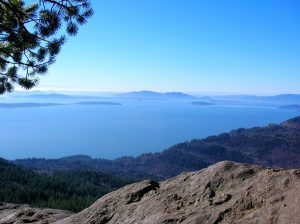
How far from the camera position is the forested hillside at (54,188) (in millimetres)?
95000

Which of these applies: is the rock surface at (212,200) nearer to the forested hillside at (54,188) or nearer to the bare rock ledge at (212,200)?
the bare rock ledge at (212,200)

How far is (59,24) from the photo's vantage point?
13.3 metres

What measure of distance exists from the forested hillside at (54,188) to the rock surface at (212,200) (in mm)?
76991

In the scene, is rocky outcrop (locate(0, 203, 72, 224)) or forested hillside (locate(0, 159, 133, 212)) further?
forested hillside (locate(0, 159, 133, 212))

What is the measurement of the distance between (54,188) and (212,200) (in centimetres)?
12348

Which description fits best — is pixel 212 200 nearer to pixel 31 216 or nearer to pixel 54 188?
pixel 31 216

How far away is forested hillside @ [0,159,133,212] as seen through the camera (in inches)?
3740

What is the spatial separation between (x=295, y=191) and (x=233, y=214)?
110 centimetres

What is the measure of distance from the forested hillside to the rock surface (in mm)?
76991

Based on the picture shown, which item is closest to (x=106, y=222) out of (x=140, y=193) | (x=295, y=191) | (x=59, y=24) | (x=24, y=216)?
(x=140, y=193)

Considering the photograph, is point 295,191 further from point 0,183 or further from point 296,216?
A: point 0,183

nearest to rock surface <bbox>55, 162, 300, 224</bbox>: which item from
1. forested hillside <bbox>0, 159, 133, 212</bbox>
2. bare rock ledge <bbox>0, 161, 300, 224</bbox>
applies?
bare rock ledge <bbox>0, 161, 300, 224</bbox>

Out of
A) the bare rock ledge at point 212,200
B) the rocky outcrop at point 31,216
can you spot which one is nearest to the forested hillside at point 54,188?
the rocky outcrop at point 31,216

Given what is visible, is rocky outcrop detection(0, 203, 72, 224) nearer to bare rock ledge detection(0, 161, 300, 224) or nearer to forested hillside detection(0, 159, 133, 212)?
bare rock ledge detection(0, 161, 300, 224)
